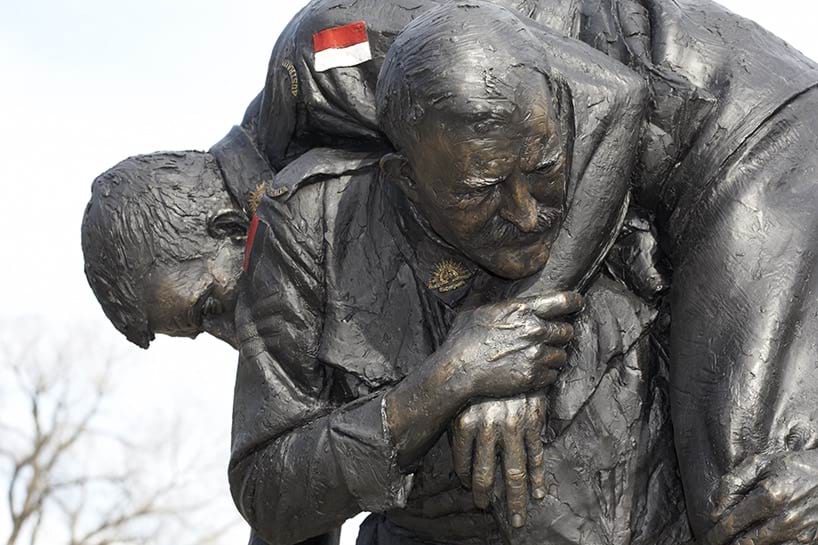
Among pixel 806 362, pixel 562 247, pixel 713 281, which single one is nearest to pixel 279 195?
pixel 562 247

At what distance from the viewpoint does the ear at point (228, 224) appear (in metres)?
3.30

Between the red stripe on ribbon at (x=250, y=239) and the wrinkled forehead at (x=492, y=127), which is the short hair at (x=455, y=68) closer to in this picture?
the wrinkled forehead at (x=492, y=127)

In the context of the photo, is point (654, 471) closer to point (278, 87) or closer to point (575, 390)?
point (575, 390)

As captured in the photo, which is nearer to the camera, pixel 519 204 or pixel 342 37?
pixel 519 204

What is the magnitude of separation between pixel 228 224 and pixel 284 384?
53 centimetres

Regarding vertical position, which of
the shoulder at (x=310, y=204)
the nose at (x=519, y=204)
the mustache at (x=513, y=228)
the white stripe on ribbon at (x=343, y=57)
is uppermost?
the white stripe on ribbon at (x=343, y=57)

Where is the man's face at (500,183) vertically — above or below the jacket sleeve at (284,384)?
above

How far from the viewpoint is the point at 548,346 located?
8.80 feet

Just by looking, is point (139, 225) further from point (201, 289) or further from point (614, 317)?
point (614, 317)

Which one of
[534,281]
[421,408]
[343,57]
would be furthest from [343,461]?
[343,57]

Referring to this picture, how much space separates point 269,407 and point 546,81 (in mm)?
864

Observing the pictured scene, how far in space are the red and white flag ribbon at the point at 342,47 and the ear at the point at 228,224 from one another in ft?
1.58

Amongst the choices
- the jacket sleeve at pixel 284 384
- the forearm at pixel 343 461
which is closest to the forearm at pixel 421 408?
the forearm at pixel 343 461

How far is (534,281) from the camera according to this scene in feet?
8.91
